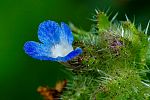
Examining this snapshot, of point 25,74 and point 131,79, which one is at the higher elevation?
point 25,74

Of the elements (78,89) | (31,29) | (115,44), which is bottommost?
(78,89)

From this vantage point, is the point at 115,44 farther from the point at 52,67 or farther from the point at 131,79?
the point at 52,67

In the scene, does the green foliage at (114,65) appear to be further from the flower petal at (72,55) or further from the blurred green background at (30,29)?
the blurred green background at (30,29)

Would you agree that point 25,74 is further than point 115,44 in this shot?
Yes

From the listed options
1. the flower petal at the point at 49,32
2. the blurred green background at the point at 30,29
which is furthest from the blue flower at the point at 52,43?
the blurred green background at the point at 30,29

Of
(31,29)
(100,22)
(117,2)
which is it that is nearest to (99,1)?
(117,2)
